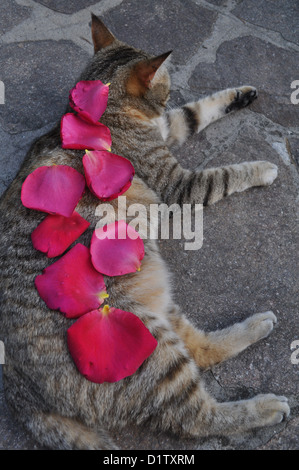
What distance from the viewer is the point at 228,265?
2.36 meters

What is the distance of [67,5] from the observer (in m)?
3.40

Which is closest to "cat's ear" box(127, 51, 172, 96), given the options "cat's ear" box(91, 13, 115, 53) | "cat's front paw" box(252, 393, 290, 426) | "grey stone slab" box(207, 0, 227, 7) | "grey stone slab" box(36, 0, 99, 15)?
"cat's ear" box(91, 13, 115, 53)

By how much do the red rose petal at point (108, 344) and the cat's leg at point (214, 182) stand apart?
0.87 meters

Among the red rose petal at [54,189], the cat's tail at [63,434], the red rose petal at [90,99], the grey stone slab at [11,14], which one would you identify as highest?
the grey stone slab at [11,14]

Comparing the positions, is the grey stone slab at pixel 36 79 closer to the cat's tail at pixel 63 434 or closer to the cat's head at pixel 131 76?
the cat's head at pixel 131 76

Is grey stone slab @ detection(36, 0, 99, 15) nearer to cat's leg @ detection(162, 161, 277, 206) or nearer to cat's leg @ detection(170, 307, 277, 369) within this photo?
cat's leg @ detection(162, 161, 277, 206)

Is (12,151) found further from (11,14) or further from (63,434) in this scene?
(63,434)

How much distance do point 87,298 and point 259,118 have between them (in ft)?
5.57

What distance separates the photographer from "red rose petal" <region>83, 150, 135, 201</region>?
6.70 feet

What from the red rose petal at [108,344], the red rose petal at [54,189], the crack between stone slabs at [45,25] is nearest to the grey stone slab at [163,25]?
the crack between stone slabs at [45,25]

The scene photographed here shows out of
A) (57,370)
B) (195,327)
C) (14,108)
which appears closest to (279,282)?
(195,327)

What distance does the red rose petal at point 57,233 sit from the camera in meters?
1.88

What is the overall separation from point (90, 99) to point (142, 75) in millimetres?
292

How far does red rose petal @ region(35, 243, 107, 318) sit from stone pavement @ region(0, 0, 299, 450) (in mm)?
543
